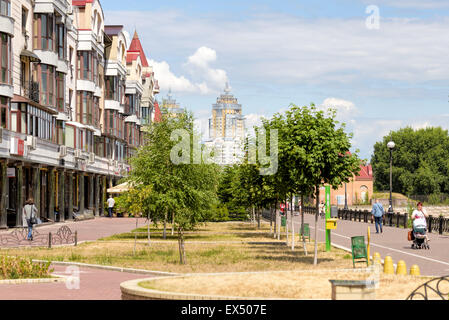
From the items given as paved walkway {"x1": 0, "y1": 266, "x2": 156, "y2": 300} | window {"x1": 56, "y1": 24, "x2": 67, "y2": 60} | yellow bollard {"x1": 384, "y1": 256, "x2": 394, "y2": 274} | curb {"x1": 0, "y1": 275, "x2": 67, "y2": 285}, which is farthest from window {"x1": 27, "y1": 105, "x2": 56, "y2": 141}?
yellow bollard {"x1": 384, "y1": 256, "x2": 394, "y2": 274}

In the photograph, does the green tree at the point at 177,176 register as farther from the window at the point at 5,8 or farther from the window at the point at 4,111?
the window at the point at 5,8

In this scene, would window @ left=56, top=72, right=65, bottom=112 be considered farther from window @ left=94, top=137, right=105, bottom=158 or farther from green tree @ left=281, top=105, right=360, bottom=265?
green tree @ left=281, top=105, right=360, bottom=265

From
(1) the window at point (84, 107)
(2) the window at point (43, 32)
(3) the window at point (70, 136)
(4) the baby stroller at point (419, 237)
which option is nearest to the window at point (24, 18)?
(2) the window at point (43, 32)

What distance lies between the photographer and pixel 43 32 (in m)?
44.2

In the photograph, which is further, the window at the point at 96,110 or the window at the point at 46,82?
the window at the point at 96,110

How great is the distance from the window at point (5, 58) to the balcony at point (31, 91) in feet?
10.3

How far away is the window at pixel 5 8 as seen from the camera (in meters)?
37.5

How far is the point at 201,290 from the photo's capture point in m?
12.6

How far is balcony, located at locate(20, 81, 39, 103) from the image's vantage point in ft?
137

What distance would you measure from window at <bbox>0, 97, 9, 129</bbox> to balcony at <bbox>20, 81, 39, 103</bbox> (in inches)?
126

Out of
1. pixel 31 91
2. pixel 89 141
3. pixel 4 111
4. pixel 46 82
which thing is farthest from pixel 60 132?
pixel 4 111

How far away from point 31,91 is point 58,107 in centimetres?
532

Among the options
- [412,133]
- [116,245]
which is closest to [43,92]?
[116,245]
